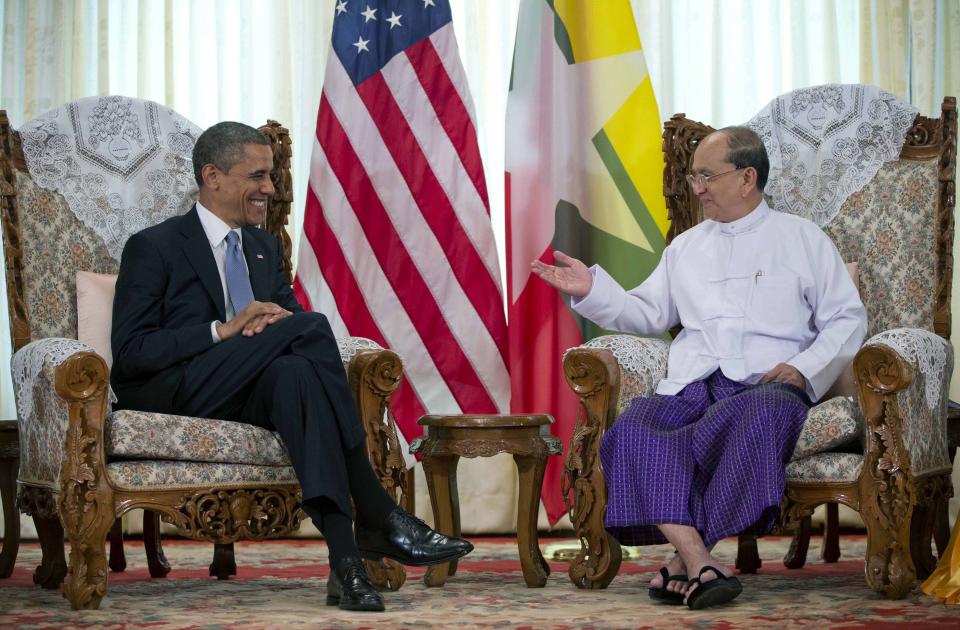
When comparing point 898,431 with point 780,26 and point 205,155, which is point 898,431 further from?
point 780,26

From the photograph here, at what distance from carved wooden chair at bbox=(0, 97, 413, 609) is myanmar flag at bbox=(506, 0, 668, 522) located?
1283mm

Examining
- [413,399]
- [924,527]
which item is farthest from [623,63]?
[924,527]

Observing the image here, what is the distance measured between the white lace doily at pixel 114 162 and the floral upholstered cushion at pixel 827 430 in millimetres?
2080

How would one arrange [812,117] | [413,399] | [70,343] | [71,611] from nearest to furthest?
[71,611], [70,343], [812,117], [413,399]

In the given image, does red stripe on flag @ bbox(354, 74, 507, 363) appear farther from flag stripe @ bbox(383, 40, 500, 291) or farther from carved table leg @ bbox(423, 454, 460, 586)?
carved table leg @ bbox(423, 454, 460, 586)

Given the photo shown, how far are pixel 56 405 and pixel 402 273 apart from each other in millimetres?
1668

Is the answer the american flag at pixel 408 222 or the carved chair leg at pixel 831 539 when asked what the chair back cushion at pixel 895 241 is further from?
the american flag at pixel 408 222

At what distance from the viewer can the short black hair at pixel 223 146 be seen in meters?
3.47

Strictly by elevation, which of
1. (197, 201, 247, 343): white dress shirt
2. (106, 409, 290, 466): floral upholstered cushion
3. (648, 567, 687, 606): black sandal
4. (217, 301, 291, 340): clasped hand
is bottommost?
(648, 567, 687, 606): black sandal

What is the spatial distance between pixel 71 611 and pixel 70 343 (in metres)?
0.68

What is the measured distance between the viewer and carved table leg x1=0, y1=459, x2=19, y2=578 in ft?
12.2

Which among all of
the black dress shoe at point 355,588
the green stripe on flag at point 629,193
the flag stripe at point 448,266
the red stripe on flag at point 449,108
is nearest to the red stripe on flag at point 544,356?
the flag stripe at point 448,266

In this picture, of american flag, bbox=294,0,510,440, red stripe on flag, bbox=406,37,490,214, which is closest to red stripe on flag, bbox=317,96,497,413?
american flag, bbox=294,0,510,440

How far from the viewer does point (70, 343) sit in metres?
3.05
